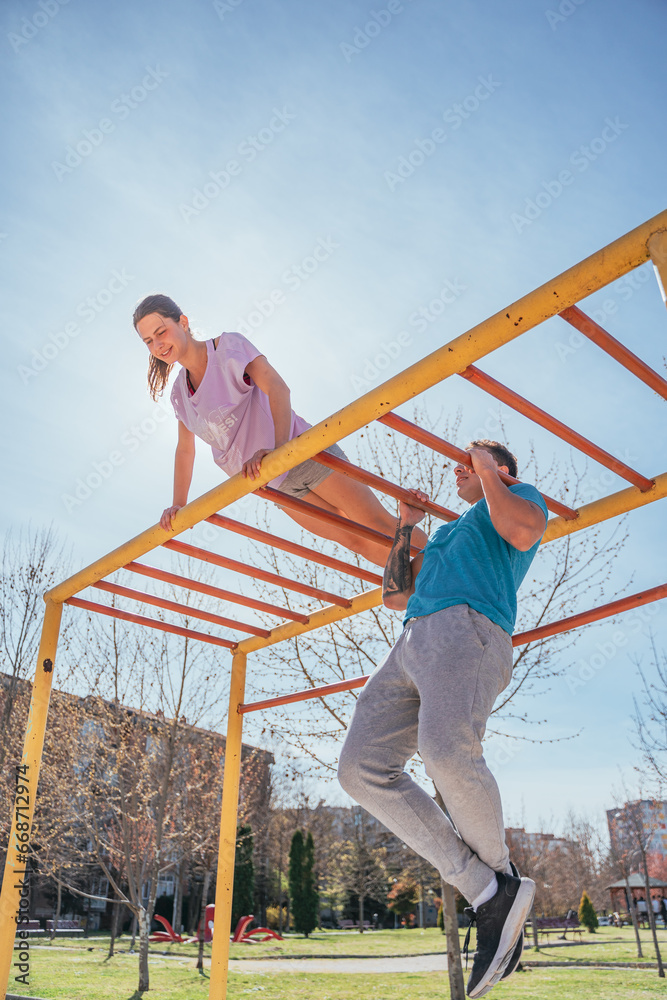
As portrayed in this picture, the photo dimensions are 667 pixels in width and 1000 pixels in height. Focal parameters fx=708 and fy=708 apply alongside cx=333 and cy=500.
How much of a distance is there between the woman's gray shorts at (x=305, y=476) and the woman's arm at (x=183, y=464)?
491 mm

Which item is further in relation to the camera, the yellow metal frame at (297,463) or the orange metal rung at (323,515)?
the orange metal rung at (323,515)

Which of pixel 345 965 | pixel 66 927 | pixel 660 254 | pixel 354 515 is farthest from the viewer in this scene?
pixel 66 927

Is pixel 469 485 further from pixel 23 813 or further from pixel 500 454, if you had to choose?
pixel 23 813

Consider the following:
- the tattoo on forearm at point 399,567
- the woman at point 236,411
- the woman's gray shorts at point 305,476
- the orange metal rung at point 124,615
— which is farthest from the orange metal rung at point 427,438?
the orange metal rung at point 124,615

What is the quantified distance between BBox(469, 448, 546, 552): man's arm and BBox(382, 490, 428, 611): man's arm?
0.57m

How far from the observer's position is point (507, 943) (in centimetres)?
172

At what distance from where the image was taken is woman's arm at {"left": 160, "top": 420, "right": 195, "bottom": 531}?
3.14 metres

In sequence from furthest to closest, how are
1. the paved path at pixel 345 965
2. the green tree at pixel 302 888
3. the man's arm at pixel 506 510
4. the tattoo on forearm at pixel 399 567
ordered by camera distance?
the green tree at pixel 302 888 → the paved path at pixel 345 965 → the tattoo on forearm at pixel 399 567 → the man's arm at pixel 506 510

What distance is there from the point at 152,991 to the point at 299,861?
64.7ft

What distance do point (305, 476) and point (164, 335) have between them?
81 cm

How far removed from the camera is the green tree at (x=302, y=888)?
2667 cm

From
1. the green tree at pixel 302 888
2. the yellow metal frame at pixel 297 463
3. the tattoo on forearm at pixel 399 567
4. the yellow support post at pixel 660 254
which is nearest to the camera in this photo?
the yellow support post at pixel 660 254

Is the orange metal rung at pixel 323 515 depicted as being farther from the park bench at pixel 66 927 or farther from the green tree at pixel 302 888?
the green tree at pixel 302 888

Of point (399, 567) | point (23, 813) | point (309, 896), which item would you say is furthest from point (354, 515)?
point (309, 896)
